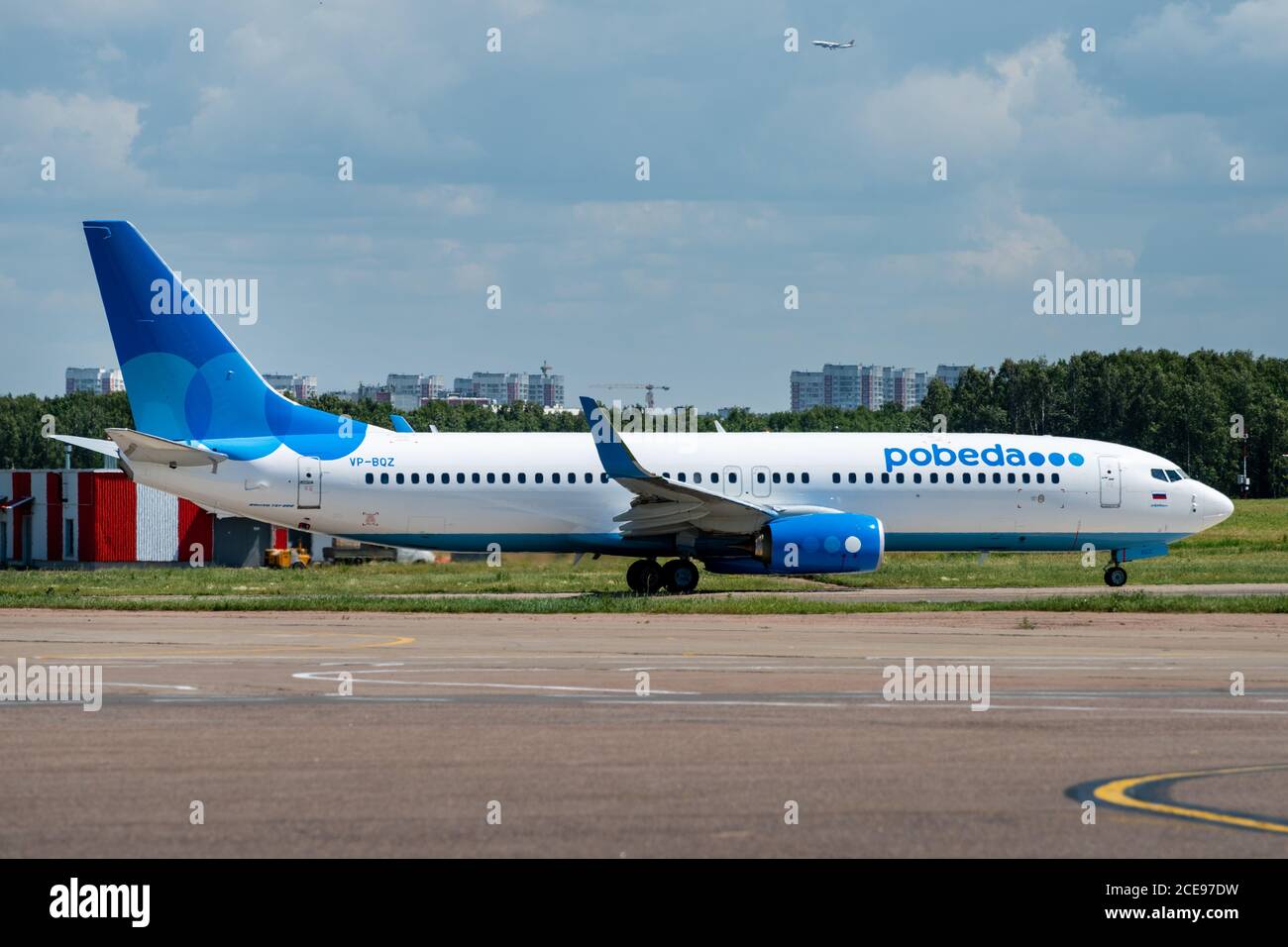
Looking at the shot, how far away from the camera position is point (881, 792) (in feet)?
41.5

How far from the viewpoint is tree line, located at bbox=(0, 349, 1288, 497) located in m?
132

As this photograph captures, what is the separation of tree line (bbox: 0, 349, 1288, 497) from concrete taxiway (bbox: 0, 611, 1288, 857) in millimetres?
100061

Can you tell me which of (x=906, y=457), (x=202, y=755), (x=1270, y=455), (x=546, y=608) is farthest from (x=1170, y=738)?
(x=1270, y=455)

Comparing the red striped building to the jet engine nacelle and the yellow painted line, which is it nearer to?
the jet engine nacelle

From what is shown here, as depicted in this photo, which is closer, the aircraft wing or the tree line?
the aircraft wing

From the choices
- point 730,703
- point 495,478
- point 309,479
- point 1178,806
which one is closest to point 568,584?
point 495,478

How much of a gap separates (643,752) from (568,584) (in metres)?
26.2

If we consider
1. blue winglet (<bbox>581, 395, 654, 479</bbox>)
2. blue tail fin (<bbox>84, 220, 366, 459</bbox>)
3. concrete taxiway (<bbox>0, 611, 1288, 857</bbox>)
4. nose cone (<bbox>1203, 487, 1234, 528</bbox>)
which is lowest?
concrete taxiway (<bbox>0, 611, 1288, 857</bbox>)

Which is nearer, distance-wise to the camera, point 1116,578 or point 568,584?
point 1116,578

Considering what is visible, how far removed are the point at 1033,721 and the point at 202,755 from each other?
827cm

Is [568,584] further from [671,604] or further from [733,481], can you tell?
[671,604]

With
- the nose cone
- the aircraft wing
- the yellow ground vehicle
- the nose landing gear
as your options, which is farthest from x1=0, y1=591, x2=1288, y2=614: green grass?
the yellow ground vehicle

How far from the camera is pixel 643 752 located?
14.6m

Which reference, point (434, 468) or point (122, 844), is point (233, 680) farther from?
point (434, 468)
